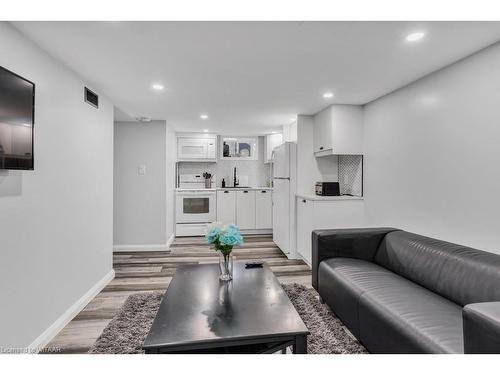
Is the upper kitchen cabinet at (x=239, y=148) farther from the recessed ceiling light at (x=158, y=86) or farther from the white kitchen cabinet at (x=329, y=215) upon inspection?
the recessed ceiling light at (x=158, y=86)

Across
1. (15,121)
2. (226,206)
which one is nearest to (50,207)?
(15,121)

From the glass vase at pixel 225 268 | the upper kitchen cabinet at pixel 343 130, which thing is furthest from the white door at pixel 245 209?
the glass vase at pixel 225 268

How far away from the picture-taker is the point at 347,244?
2730 mm

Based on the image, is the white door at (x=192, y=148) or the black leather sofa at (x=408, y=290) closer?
the black leather sofa at (x=408, y=290)

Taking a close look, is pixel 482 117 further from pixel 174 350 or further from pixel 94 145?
pixel 94 145

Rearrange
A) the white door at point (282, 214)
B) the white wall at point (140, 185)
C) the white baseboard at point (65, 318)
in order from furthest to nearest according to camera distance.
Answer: the white wall at point (140, 185)
the white door at point (282, 214)
the white baseboard at point (65, 318)

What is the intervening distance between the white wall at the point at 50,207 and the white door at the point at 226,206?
2.95 m

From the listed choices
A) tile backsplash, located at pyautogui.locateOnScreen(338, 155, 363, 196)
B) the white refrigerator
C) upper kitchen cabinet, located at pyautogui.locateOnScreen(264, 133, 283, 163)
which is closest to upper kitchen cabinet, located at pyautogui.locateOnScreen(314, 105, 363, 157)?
tile backsplash, located at pyautogui.locateOnScreen(338, 155, 363, 196)

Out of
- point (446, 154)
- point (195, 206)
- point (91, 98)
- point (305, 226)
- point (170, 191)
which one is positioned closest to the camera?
point (446, 154)

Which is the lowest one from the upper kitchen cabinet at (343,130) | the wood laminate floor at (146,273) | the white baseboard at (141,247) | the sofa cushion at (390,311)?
the wood laminate floor at (146,273)

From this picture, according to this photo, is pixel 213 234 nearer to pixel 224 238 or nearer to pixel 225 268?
pixel 224 238

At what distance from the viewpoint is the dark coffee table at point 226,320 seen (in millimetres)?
1362

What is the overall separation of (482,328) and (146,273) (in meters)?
3.49
